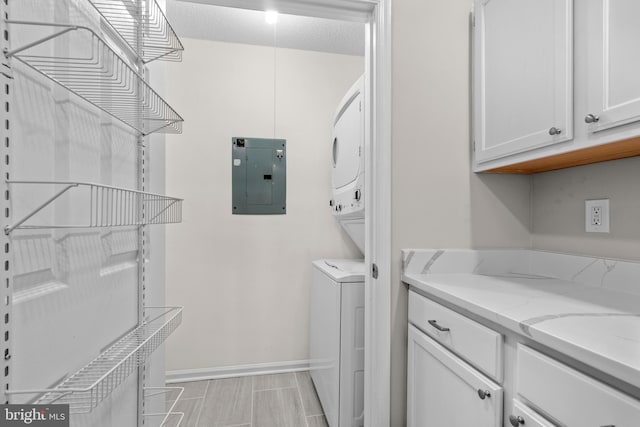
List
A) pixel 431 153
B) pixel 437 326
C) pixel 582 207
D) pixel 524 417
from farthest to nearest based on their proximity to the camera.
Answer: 1. pixel 431 153
2. pixel 582 207
3. pixel 437 326
4. pixel 524 417

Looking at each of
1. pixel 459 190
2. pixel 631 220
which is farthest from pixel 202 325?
pixel 631 220

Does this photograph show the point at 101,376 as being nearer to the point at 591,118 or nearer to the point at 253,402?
the point at 591,118

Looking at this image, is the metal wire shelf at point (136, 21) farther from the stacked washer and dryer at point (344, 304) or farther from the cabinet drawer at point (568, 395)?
the cabinet drawer at point (568, 395)

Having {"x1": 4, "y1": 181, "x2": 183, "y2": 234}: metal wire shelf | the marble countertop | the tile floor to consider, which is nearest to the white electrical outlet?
the marble countertop

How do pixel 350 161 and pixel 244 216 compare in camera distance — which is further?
pixel 244 216

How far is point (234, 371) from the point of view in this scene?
2400mm

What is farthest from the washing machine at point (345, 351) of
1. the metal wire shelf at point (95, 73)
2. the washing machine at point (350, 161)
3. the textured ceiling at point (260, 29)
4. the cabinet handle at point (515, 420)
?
the textured ceiling at point (260, 29)

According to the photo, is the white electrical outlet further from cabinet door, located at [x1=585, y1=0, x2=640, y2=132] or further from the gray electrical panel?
the gray electrical panel

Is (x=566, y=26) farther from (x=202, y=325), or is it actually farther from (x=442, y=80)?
(x=202, y=325)

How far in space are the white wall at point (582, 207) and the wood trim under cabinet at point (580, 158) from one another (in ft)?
0.13

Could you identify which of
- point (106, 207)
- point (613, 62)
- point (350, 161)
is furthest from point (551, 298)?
point (106, 207)

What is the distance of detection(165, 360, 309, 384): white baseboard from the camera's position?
2.32m

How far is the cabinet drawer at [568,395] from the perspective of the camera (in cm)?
57

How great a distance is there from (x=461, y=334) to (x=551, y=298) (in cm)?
29
